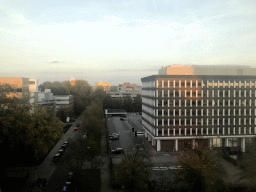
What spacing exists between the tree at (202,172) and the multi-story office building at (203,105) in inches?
385

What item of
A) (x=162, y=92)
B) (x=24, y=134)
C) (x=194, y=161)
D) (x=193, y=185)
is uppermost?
(x=162, y=92)

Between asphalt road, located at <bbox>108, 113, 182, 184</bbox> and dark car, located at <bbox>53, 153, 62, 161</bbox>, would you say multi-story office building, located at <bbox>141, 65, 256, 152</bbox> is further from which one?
dark car, located at <bbox>53, 153, 62, 161</bbox>

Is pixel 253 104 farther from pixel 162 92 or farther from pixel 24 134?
pixel 24 134

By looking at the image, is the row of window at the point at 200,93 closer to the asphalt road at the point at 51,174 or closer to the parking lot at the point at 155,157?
the parking lot at the point at 155,157

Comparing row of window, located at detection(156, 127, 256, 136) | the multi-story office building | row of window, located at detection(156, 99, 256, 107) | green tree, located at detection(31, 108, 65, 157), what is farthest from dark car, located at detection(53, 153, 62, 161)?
row of window, located at detection(156, 99, 256, 107)

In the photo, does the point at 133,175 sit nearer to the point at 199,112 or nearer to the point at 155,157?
the point at 155,157

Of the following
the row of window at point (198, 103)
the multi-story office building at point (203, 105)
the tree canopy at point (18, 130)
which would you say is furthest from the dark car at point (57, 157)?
the row of window at point (198, 103)

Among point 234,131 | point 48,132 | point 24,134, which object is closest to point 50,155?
point 48,132

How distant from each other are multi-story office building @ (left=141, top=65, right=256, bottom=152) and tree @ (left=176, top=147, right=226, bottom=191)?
979 cm

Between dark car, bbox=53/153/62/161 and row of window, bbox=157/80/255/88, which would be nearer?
dark car, bbox=53/153/62/161

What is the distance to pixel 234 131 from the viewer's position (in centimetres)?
2334

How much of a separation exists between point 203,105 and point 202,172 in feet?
41.8

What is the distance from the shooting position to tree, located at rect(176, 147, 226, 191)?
34.8ft

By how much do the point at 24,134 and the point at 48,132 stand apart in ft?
7.33
